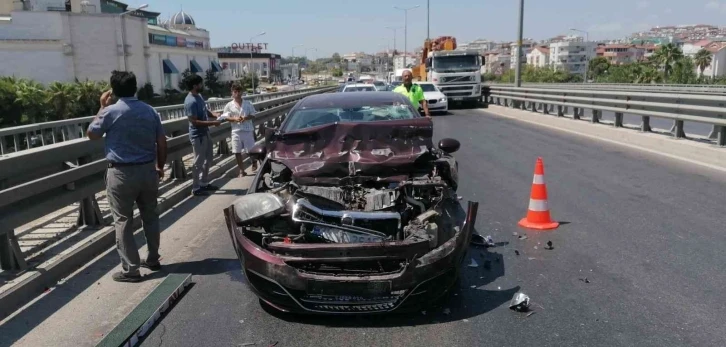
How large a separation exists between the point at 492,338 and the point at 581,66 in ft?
693

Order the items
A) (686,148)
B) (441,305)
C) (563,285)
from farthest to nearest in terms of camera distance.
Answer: (686,148) < (563,285) < (441,305)

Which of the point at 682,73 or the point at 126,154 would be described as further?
the point at 682,73

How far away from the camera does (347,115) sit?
6.86 metres

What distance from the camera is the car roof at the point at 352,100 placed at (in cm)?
709

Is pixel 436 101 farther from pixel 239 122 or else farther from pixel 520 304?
pixel 520 304

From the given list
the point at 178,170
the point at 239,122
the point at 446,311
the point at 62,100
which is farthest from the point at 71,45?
the point at 446,311

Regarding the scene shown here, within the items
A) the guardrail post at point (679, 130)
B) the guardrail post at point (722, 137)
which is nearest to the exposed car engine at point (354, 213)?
the guardrail post at point (722, 137)

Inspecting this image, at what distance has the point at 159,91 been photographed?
62.7m

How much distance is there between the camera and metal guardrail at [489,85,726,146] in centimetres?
1109

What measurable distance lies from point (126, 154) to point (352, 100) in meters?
2.87

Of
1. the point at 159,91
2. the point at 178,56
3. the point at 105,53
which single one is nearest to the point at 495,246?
the point at 105,53

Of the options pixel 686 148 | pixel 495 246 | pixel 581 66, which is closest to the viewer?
pixel 495 246

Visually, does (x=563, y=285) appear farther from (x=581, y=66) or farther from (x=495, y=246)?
(x=581, y=66)

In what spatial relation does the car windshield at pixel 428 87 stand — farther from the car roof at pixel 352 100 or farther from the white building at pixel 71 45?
the white building at pixel 71 45
